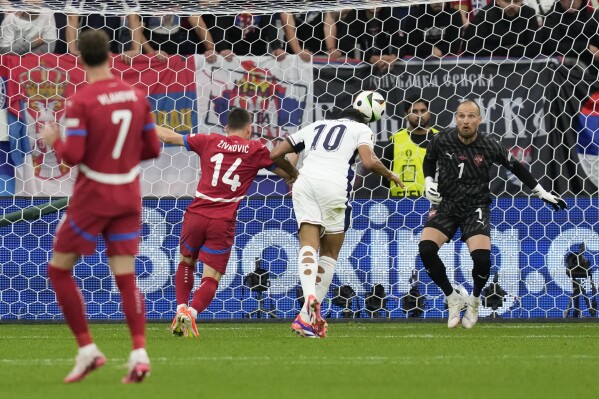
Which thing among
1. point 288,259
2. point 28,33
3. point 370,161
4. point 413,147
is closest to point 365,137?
point 370,161

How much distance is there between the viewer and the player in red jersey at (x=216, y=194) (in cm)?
940

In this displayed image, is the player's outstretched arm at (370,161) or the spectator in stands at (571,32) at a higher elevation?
the spectator in stands at (571,32)

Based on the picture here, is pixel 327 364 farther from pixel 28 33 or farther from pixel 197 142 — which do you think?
pixel 28 33

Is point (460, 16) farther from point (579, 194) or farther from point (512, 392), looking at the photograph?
point (512, 392)

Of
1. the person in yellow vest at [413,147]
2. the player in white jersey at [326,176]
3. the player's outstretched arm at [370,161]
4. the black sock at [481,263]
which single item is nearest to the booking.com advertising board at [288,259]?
the person in yellow vest at [413,147]

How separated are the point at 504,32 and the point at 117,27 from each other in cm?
422

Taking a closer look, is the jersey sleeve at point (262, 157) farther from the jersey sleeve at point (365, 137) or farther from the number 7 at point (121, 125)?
the number 7 at point (121, 125)

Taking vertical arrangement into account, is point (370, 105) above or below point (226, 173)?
above

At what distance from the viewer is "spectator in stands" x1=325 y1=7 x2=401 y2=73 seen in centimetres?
1294

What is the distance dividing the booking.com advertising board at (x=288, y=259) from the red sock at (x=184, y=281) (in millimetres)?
1992

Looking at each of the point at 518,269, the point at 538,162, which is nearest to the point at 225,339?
the point at 518,269

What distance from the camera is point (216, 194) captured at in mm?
9484

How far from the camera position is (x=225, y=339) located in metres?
8.98

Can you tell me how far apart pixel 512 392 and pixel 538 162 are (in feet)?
23.4
